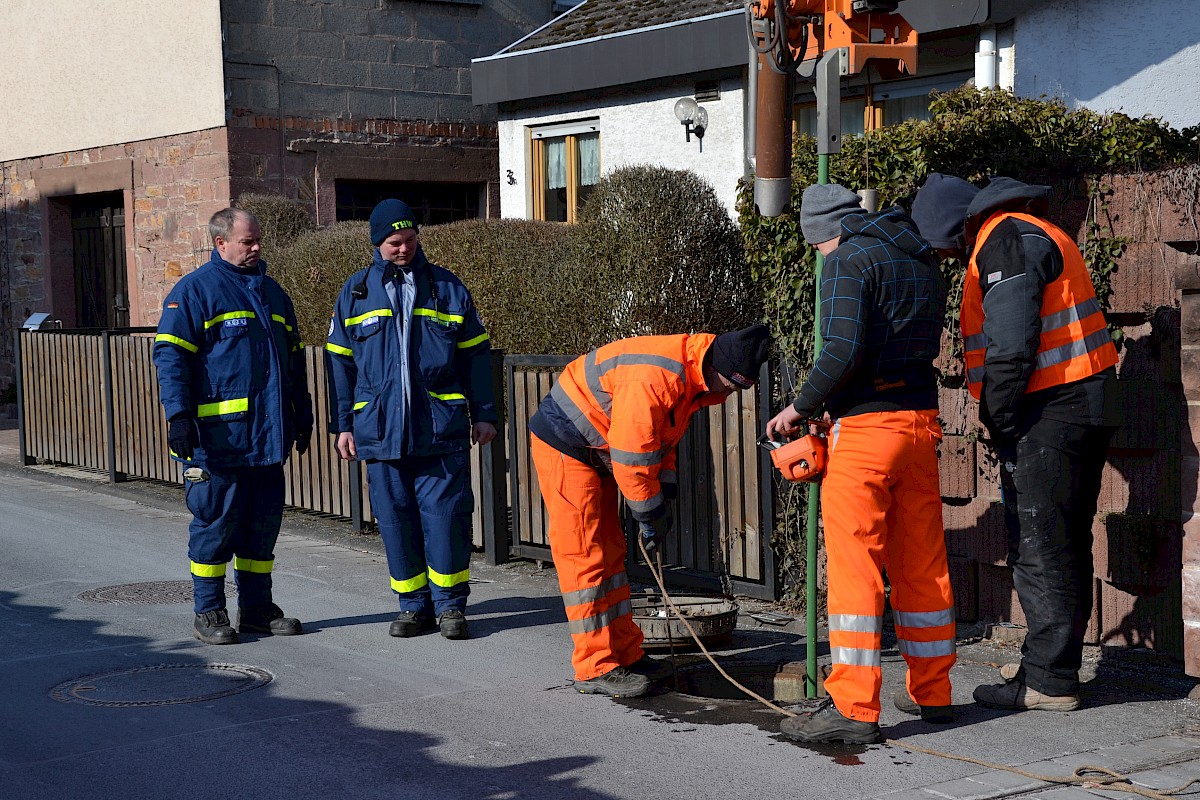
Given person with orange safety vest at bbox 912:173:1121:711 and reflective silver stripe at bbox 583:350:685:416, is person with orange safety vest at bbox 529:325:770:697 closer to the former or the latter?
reflective silver stripe at bbox 583:350:685:416

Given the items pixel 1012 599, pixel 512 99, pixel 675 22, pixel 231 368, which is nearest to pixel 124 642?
pixel 231 368

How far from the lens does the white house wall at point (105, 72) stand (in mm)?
15531

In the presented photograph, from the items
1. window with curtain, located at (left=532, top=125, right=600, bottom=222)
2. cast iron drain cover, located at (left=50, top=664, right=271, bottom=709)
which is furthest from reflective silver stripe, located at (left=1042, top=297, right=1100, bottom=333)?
window with curtain, located at (left=532, top=125, right=600, bottom=222)

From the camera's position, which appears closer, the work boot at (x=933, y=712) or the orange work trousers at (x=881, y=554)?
the orange work trousers at (x=881, y=554)

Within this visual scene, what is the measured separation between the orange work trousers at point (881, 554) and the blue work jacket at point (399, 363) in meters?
2.25

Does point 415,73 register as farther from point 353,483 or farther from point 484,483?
point 484,483

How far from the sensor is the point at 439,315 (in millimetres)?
6875

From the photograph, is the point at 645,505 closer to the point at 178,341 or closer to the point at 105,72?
the point at 178,341

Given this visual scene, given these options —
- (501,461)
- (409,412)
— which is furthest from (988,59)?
(409,412)

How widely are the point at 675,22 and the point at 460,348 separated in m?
7.45

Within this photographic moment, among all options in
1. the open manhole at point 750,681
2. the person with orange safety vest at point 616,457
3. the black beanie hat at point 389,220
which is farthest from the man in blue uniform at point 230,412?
the open manhole at point 750,681

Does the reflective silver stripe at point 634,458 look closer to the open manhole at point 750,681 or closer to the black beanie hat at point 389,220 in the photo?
the open manhole at point 750,681

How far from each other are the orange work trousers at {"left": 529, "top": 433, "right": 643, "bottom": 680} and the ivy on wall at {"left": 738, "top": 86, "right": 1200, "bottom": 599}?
152 cm

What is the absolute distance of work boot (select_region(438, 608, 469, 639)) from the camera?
675 centimetres
